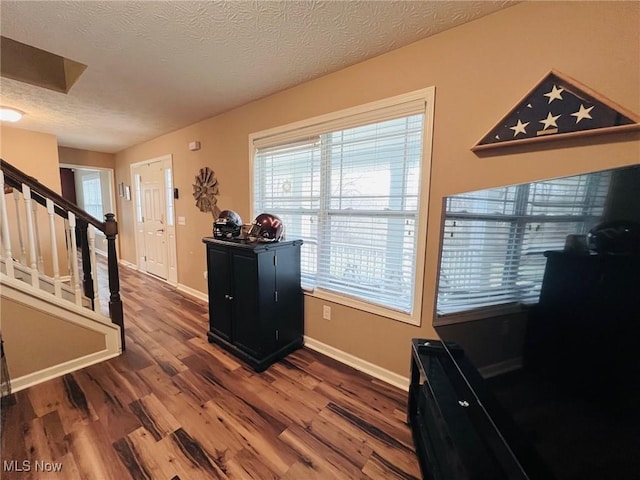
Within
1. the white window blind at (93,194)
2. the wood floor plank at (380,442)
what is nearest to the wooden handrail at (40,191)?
the wood floor plank at (380,442)

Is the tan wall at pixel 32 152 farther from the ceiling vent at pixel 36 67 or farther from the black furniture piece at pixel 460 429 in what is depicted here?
the black furniture piece at pixel 460 429

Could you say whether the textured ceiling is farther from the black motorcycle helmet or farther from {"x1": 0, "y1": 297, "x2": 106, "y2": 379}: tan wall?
{"x1": 0, "y1": 297, "x2": 106, "y2": 379}: tan wall

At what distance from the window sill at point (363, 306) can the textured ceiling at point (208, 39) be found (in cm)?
182

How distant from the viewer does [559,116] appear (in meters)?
1.27

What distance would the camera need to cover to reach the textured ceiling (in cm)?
144

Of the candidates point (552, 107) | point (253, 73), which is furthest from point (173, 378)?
point (552, 107)

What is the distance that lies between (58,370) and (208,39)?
8.48 ft

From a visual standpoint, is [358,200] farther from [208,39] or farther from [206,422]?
[206,422]

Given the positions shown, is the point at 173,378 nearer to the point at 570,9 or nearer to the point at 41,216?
the point at 570,9

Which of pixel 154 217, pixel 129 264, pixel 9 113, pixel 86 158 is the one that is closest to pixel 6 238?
pixel 9 113

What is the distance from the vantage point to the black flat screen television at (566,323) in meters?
0.56

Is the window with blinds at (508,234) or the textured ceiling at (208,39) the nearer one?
the window with blinds at (508,234)

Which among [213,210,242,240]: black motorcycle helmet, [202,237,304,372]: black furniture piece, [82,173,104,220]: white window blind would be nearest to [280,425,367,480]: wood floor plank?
[202,237,304,372]: black furniture piece

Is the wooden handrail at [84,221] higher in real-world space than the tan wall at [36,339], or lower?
higher
